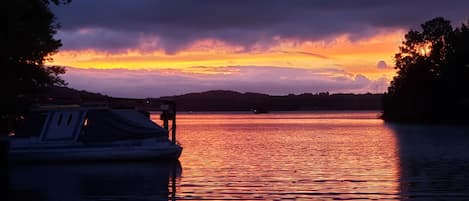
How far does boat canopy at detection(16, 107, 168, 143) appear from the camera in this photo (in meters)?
36.2

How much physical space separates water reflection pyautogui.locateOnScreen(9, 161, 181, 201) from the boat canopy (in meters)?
1.45

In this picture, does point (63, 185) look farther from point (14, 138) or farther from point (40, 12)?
point (14, 138)

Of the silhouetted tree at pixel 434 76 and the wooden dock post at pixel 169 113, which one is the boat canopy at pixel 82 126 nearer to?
the wooden dock post at pixel 169 113

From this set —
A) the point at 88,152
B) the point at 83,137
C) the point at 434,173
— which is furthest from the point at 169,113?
the point at 434,173

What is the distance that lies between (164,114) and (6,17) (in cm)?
1869

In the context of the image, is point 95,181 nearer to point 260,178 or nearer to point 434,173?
point 260,178

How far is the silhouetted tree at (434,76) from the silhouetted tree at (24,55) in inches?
2626

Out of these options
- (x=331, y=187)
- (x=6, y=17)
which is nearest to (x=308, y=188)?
(x=331, y=187)

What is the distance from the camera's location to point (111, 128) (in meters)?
36.2

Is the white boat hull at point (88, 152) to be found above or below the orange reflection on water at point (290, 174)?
above

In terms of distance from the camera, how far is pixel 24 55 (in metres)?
31.5

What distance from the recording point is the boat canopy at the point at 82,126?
3622 cm

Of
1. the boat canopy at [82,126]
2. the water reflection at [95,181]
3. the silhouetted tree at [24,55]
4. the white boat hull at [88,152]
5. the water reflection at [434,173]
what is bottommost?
the water reflection at [95,181]

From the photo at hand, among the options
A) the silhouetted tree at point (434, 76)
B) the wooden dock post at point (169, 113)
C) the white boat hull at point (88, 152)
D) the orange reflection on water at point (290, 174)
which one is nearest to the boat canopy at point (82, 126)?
the white boat hull at point (88, 152)
